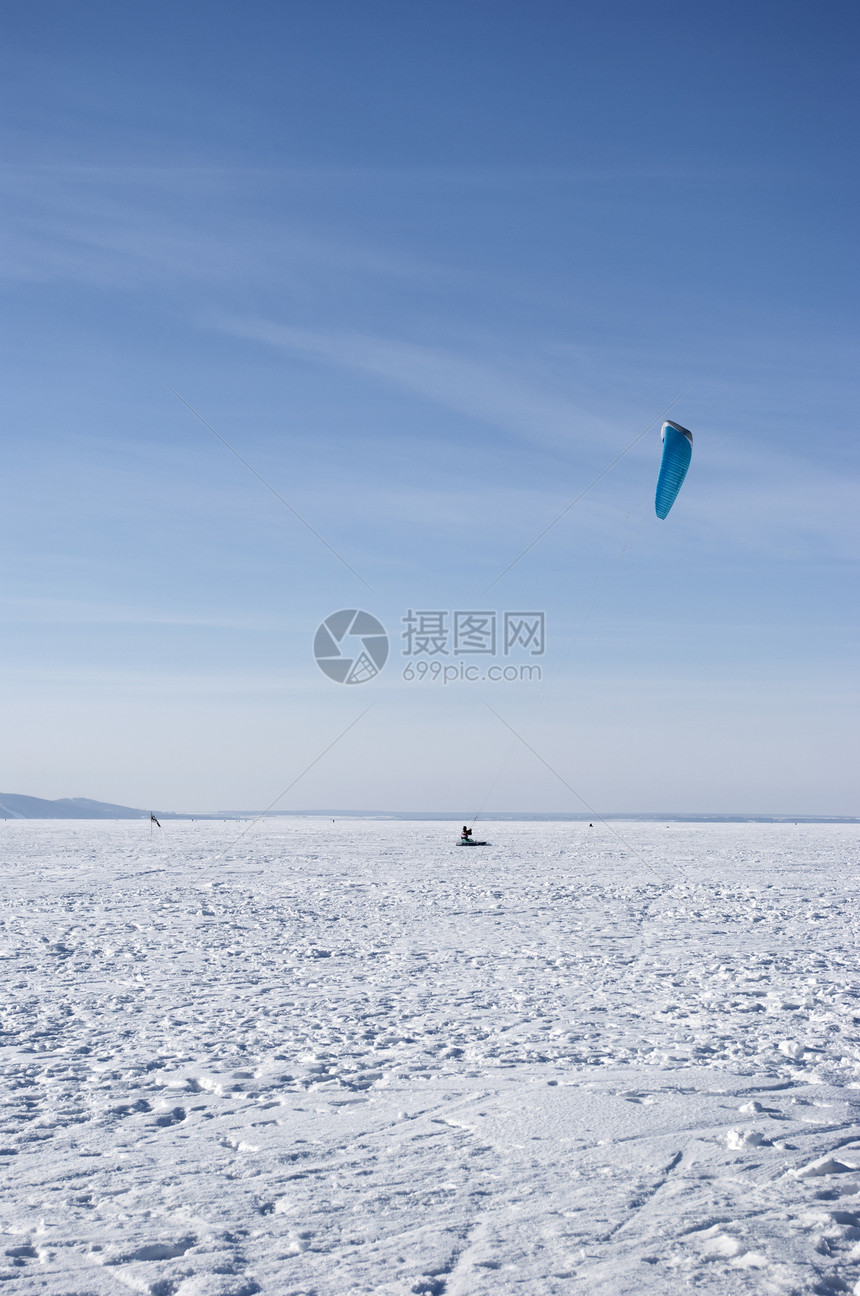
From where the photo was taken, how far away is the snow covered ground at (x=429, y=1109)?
11.4ft

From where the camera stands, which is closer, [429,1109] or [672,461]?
[429,1109]

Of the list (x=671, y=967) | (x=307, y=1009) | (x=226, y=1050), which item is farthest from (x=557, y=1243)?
(x=671, y=967)

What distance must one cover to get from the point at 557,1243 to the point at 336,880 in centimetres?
1467

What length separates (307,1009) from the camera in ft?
24.1

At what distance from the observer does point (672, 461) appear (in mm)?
14109

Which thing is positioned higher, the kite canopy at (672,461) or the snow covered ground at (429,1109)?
the kite canopy at (672,461)

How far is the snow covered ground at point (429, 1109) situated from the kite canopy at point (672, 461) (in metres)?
6.83

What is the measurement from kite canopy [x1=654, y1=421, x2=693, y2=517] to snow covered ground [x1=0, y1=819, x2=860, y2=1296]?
683 cm

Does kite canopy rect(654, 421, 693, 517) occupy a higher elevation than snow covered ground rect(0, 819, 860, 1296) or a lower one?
higher

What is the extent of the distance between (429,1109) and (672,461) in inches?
448

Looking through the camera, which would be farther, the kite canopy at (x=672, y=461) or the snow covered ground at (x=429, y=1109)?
the kite canopy at (x=672, y=461)

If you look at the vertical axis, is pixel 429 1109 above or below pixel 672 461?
below

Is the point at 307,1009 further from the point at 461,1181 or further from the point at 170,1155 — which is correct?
the point at 461,1181

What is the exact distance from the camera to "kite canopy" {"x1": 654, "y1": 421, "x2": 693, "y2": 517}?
14.0 meters
